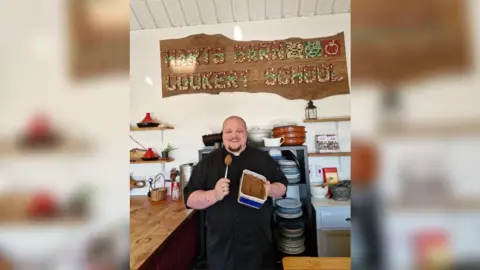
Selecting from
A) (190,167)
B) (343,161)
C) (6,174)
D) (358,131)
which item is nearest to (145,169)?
(190,167)

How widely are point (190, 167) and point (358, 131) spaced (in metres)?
2.04

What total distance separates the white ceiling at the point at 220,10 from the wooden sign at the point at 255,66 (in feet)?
0.56

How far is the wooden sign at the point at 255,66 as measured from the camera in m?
2.25

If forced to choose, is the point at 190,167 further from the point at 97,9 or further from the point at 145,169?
the point at 97,9

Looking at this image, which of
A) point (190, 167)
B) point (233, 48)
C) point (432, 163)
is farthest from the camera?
point (233, 48)

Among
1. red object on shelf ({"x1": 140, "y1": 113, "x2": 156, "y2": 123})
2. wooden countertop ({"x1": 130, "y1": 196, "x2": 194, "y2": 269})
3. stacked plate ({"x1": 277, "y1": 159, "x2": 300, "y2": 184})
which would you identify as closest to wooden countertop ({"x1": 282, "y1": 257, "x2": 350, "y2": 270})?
wooden countertop ({"x1": 130, "y1": 196, "x2": 194, "y2": 269})

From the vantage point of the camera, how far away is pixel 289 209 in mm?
1988

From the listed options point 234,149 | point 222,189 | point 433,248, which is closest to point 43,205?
point 433,248

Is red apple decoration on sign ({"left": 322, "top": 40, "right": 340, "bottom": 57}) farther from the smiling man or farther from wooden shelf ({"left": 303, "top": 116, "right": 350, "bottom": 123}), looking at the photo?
the smiling man

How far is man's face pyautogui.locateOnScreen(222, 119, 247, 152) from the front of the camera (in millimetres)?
1612

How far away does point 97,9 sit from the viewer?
10.2 inches

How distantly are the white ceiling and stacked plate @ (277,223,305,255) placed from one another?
1809mm

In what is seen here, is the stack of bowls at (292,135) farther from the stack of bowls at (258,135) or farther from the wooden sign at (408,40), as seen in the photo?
the wooden sign at (408,40)

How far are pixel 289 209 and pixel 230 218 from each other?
71 centimetres
